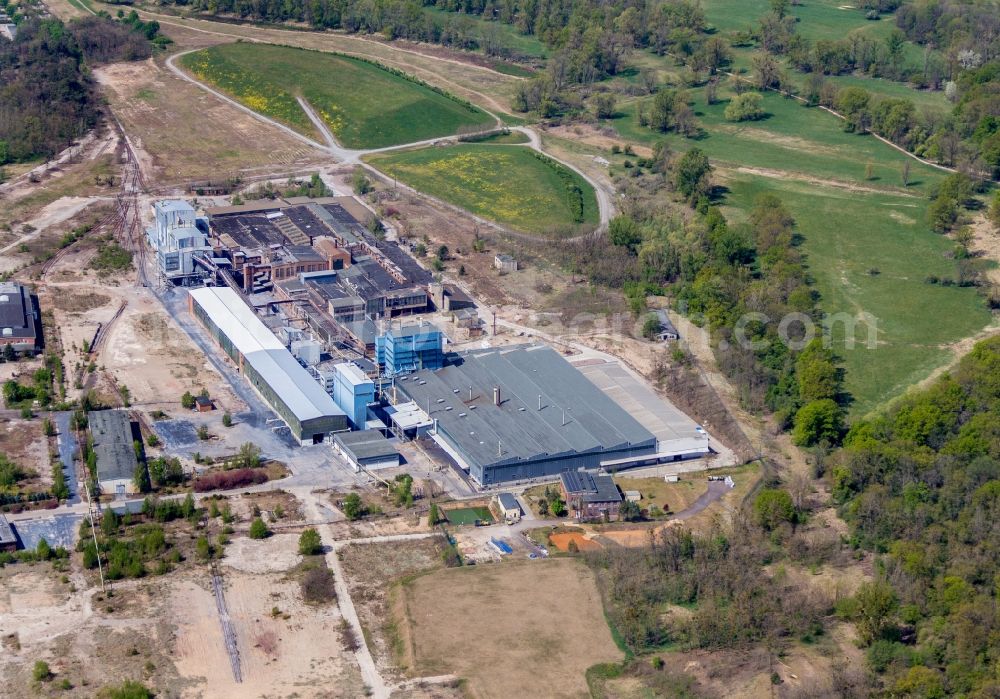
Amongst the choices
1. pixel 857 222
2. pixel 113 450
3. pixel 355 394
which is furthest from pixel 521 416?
pixel 857 222

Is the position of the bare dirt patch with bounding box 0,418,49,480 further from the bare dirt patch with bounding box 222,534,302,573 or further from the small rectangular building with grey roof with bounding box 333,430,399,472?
the small rectangular building with grey roof with bounding box 333,430,399,472

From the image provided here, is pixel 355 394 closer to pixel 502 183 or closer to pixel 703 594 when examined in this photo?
pixel 703 594

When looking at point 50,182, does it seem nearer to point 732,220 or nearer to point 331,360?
point 331,360

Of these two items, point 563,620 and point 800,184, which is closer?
point 563,620

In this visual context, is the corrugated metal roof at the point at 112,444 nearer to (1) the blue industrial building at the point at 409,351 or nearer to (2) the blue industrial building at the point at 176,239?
(1) the blue industrial building at the point at 409,351

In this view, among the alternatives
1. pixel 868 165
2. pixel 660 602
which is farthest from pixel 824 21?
pixel 660 602

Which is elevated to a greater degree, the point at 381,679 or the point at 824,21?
the point at 824,21
